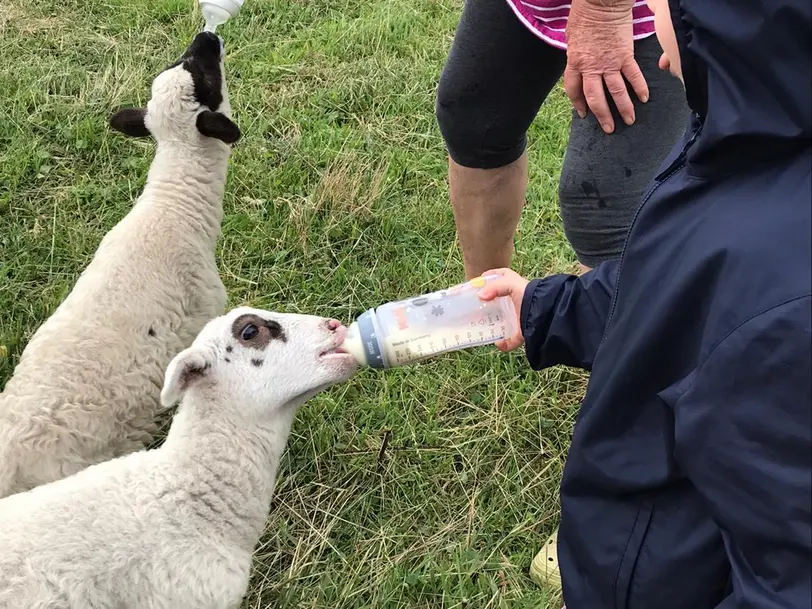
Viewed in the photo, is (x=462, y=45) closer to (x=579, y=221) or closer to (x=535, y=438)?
(x=579, y=221)

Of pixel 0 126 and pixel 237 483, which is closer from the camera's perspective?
pixel 237 483

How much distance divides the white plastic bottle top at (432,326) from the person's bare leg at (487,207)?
70 cm

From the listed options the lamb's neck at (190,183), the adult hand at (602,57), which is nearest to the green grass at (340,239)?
the lamb's neck at (190,183)

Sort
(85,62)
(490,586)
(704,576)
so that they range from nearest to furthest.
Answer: (704,576) → (490,586) → (85,62)

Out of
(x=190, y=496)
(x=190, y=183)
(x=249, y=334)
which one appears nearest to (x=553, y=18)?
(x=249, y=334)

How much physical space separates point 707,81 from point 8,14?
15.9 feet

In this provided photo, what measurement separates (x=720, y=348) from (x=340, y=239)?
2480mm

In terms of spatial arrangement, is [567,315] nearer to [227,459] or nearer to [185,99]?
[227,459]

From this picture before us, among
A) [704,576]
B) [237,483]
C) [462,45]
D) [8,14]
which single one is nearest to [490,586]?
[237,483]

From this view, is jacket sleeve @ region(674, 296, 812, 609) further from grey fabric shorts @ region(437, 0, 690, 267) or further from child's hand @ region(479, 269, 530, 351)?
grey fabric shorts @ region(437, 0, 690, 267)

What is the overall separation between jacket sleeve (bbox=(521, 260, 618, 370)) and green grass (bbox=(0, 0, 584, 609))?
94 cm

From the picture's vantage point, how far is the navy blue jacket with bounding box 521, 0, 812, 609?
2.85 feet

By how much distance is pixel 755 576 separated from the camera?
0.99 meters

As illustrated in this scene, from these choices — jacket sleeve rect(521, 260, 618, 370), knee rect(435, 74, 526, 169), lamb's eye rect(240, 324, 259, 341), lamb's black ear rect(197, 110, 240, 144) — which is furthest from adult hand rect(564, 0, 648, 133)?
lamb's black ear rect(197, 110, 240, 144)
